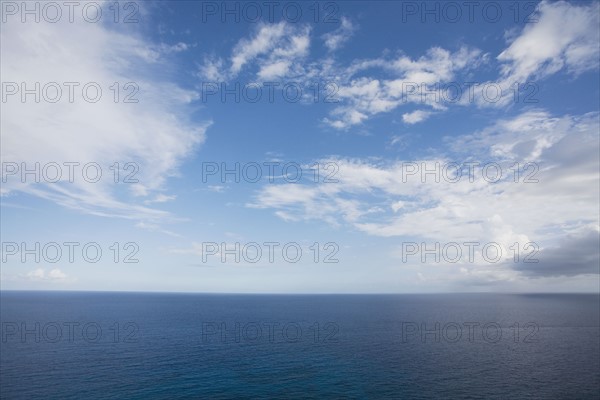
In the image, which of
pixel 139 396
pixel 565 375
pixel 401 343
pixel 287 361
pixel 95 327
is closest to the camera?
pixel 139 396

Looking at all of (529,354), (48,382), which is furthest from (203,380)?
(529,354)

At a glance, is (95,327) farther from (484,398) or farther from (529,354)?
→ (529,354)
